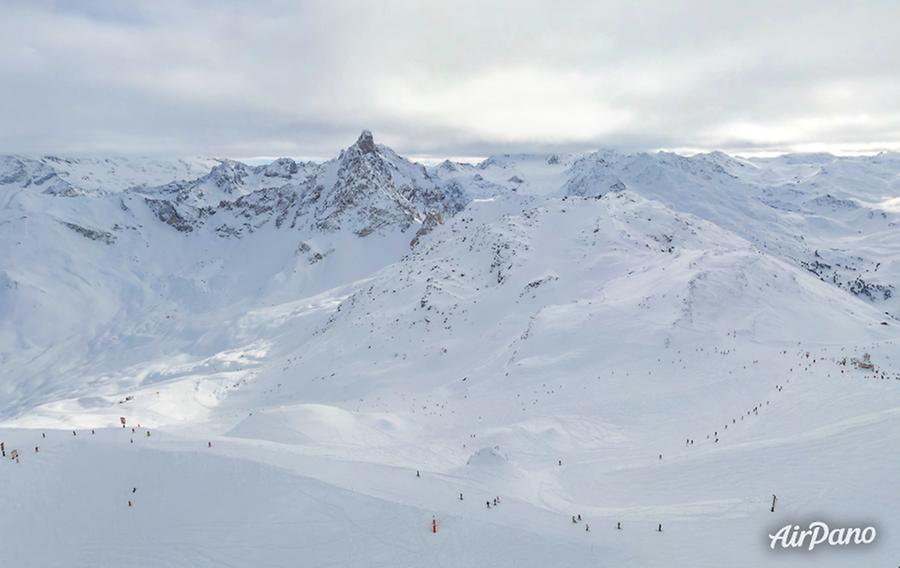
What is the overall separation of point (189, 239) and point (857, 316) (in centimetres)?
18099

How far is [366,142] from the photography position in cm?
18162

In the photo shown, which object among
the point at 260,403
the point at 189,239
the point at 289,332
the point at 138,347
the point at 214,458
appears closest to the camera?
the point at 214,458

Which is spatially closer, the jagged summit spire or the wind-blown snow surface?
the wind-blown snow surface

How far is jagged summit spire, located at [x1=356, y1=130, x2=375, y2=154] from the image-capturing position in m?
180

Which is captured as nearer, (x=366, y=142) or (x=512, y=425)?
(x=512, y=425)

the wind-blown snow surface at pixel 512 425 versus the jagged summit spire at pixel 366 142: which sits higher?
the jagged summit spire at pixel 366 142

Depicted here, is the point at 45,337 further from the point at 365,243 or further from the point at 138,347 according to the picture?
the point at 365,243

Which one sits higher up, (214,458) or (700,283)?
(700,283)

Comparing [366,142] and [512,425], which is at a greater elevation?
[366,142]

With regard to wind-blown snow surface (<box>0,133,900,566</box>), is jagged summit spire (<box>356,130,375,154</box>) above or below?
above

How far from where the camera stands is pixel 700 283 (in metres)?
45.7

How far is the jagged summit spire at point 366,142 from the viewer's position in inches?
7067

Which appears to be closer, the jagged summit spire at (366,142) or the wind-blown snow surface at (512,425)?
the wind-blown snow surface at (512,425)

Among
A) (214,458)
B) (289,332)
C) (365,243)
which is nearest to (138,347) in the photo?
(289,332)
